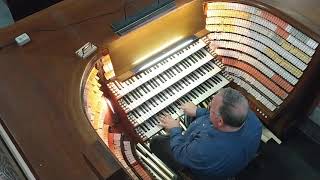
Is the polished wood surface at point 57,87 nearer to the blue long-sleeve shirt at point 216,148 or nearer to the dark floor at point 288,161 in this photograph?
the blue long-sleeve shirt at point 216,148

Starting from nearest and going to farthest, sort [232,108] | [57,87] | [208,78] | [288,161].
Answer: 1. [232,108]
2. [57,87]
3. [208,78]
4. [288,161]

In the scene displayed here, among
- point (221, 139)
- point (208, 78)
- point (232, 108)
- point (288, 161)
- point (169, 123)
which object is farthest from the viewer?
point (288, 161)

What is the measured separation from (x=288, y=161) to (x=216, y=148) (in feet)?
5.07

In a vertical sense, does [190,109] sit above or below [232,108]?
below

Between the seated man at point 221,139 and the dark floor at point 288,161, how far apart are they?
101 cm

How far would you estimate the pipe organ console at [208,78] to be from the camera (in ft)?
11.4

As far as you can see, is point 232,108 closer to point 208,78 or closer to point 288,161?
point 208,78

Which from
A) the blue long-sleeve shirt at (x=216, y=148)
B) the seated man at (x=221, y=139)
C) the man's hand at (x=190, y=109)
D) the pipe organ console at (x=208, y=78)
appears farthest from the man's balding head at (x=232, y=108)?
the pipe organ console at (x=208, y=78)

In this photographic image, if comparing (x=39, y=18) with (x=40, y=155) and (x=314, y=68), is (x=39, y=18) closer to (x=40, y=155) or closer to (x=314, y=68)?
(x=40, y=155)

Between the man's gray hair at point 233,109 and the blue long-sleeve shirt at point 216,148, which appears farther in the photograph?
the blue long-sleeve shirt at point 216,148

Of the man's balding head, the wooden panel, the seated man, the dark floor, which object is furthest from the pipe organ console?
the man's balding head

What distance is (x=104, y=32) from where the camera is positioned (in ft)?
11.1

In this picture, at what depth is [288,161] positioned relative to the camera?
4.05 meters

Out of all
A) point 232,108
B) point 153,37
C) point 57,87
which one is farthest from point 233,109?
point 57,87
